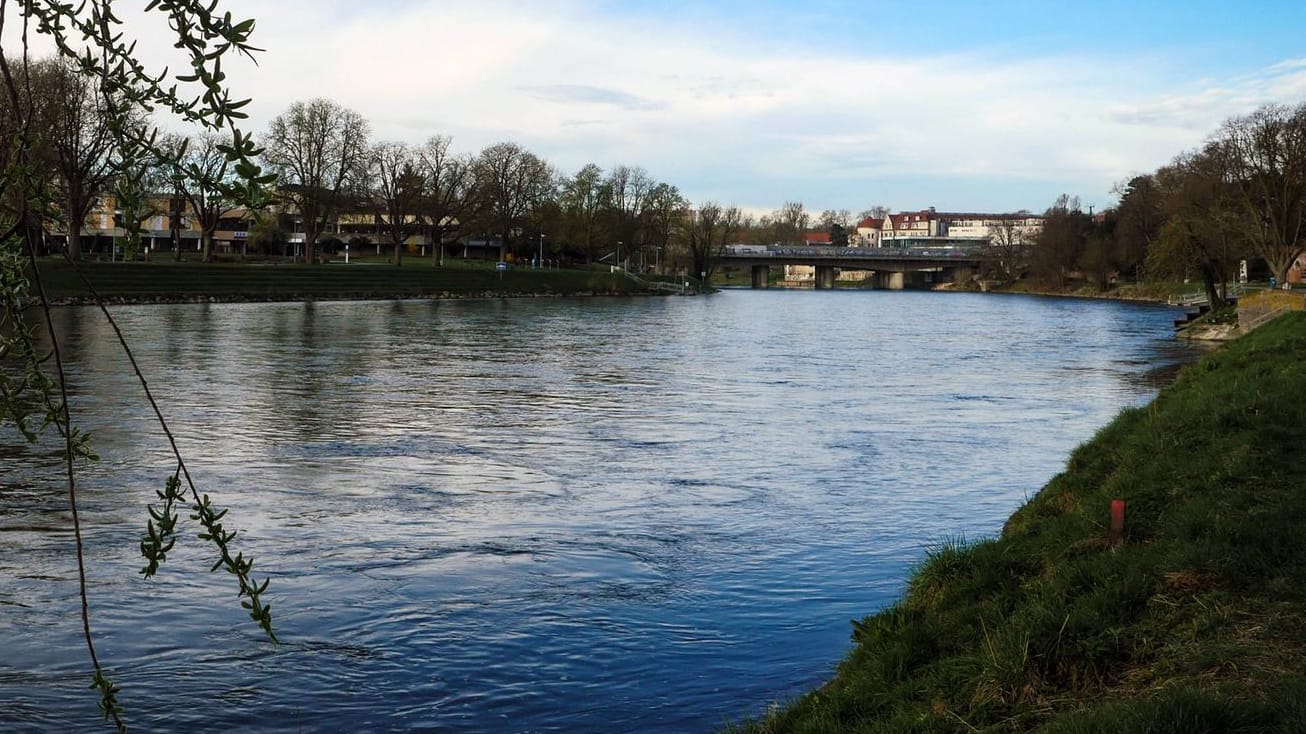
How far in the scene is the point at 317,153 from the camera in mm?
95375

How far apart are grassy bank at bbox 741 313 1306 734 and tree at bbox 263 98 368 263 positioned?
89.0m

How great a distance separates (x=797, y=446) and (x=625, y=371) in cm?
1415

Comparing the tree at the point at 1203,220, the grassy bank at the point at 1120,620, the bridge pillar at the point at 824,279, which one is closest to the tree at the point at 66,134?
the grassy bank at the point at 1120,620

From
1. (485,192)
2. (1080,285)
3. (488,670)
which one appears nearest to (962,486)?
(488,670)

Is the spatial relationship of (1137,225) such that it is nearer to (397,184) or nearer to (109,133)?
(397,184)

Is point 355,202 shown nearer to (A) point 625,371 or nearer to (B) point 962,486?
(A) point 625,371

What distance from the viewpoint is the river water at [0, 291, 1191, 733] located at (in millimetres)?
8406

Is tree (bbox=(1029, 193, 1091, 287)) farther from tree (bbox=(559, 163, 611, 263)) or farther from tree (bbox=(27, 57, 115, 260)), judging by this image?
tree (bbox=(27, 57, 115, 260))

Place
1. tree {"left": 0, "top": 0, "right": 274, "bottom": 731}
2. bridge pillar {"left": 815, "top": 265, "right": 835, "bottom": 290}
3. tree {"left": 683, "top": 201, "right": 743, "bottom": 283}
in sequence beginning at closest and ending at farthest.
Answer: tree {"left": 0, "top": 0, "right": 274, "bottom": 731} < tree {"left": 683, "top": 201, "right": 743, "bottom": 283} < bridge pillar {"left": 815, "top": 265, "right": 835, "bottom": 290}

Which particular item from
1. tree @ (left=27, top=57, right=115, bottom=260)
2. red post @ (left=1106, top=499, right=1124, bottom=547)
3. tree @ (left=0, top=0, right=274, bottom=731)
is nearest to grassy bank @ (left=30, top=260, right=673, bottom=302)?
tree @ (left=27, top=57, right=115, bottom=260)

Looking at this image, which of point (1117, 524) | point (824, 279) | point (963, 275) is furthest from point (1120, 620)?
point (824, 279)

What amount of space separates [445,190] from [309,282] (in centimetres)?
3145

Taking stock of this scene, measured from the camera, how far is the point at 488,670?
346 inches

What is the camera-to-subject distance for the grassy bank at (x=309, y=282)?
66.3 metres
